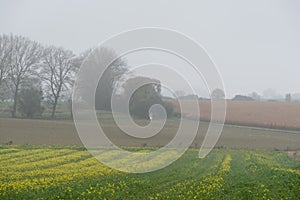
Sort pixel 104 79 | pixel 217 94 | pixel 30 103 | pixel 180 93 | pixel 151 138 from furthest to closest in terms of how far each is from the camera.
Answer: pixel 30 103 → pixel 151 138 → pixel 217 94 → pixel 180 93 → pixel 104 79

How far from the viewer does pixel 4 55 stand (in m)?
71.6

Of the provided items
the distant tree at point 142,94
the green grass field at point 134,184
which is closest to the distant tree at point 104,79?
the distant tree at point 142,94

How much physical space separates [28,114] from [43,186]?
51862mm

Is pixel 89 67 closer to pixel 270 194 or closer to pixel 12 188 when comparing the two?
pixel 12 188

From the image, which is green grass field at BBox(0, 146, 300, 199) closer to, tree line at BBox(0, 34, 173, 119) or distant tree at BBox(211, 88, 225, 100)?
distant tree at BBox(211, 88, 225, 100)

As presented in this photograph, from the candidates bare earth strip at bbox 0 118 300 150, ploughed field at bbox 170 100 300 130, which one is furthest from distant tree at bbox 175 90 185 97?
ploughed field at bbox 170 100 300 130

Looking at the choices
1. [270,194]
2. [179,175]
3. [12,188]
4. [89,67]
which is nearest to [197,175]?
[179,175]

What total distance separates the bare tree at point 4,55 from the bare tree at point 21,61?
540 millimetres

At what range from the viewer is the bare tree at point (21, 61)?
70.8 metres

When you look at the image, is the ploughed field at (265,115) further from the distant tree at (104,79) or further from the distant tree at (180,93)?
the distant tree at (104,79)

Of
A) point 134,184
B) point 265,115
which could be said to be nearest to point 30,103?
point 265,115

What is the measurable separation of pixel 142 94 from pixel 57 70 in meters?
52.8

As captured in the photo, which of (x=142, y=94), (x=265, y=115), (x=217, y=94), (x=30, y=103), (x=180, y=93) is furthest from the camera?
(x=30, y=103)

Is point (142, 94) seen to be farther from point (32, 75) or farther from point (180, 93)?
point (32, 75)
